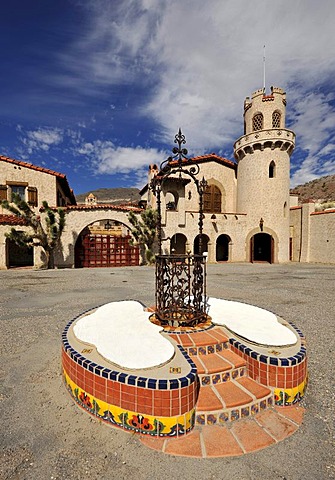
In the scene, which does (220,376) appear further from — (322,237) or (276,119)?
(276,119)

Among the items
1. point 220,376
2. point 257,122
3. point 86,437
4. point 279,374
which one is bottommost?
point 86,437

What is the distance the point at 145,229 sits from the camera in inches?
681

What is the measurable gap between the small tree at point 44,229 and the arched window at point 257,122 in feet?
57.8

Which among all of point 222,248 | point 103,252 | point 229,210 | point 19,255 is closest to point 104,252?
point 103,252

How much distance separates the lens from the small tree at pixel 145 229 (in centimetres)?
1716

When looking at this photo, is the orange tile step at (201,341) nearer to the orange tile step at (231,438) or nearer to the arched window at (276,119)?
the orange tile step at (231,438)

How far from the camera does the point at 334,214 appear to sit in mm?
19219

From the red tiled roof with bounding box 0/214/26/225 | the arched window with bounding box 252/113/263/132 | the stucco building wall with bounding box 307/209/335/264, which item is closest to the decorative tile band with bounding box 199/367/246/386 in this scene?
the red tiled roof with bounding box 0/214/26/225

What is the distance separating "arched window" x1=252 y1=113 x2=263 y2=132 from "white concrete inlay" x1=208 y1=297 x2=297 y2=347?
20085 millimetres

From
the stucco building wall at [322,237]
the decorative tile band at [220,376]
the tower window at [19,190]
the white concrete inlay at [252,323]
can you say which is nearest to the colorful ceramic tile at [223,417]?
the decorative tile band at [220,376]

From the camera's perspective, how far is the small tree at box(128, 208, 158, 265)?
17.2 metres

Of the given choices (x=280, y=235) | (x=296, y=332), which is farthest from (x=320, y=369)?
(x=280, y=235)

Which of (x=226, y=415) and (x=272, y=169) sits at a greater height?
(x=272, y=169)

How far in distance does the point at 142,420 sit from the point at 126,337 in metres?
1.23
